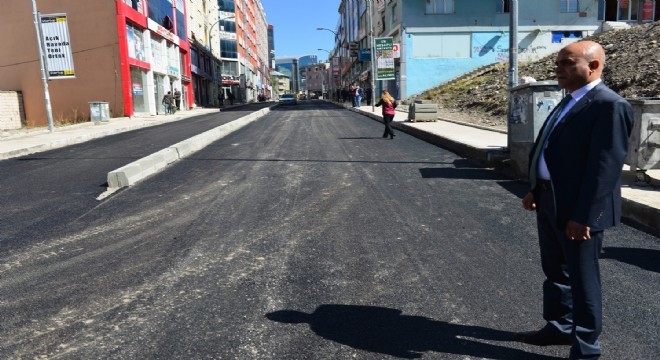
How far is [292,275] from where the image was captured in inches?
157

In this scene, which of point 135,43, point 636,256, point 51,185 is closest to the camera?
point 636,256

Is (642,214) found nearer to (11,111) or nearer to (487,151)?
(487,151)

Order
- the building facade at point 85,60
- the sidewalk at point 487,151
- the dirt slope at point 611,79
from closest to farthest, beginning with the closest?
the sidewalk at point 487,151 < the dirt slope at point 611,79 < the building facade at point 85,60

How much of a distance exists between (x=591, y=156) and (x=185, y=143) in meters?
10.3

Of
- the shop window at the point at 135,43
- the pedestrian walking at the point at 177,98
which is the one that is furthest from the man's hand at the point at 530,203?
the pedestrian walking at the point at 177,98

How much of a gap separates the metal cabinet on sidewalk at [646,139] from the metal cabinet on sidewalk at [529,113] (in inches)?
47.7

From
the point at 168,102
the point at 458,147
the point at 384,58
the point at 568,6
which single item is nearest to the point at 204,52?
the point at 168,102

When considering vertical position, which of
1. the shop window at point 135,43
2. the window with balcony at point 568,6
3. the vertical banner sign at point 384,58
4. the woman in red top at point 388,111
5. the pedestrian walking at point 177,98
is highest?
the window with balcony at point 568,6

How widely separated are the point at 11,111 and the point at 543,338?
3298cm

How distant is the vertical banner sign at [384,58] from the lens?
28656mm

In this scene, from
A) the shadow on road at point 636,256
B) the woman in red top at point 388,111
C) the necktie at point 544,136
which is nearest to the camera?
the necktie at point 544,136

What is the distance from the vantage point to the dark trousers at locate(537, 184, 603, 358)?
102 inches

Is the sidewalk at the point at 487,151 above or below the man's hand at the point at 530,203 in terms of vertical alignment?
below

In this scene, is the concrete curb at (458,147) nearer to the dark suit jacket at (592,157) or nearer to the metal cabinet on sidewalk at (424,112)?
the metal cabinet on sidewalk at (424,112)
